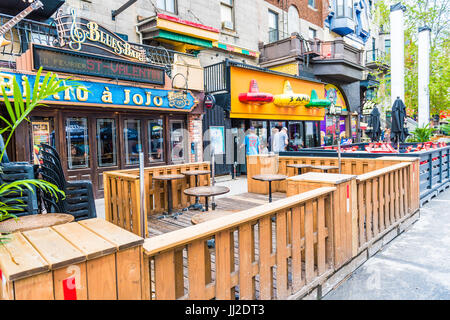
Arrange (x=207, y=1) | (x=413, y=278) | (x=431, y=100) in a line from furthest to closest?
(x=431, y=100)
(x=207, y=1)
(x=413, y=278)

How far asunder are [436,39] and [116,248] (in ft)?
71.6

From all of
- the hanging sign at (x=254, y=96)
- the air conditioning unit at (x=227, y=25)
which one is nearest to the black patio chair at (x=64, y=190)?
the hanging sign at (x=254, y=96)

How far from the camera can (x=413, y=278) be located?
3.53 m

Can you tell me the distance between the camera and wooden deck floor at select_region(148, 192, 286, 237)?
5.33 metres

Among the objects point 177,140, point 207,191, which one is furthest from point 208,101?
point 207,191

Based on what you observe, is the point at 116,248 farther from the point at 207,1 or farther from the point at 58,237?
the point at 207,1

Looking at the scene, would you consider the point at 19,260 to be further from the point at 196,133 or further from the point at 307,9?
the point at 307,9

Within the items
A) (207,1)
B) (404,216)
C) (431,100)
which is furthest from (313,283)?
(431,100)

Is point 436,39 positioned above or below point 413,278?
above

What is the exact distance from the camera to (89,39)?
785 centimetres

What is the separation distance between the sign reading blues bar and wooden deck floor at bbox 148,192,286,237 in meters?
3.66

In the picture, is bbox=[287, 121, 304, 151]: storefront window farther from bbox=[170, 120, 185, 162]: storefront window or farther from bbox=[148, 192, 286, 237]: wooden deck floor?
bbox=[148, 192, 286, 237]: wooden deck floor
